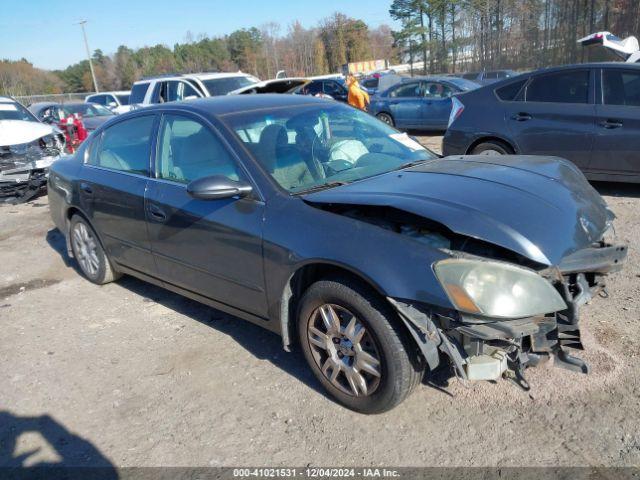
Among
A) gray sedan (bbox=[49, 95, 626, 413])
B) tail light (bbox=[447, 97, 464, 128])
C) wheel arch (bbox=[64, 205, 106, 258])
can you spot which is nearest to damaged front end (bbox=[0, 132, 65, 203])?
wheel arch (bbox=[64, 205, 106, 258])

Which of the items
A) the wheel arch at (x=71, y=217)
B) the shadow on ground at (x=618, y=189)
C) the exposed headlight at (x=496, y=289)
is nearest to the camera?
the exposed headlight at (x=496, y=289)

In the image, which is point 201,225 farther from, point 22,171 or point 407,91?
point 407,91

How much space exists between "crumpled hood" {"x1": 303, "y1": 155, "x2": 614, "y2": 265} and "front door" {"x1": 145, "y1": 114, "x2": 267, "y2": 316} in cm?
52

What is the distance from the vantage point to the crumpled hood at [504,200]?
248 centimetres

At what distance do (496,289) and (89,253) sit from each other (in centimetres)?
399

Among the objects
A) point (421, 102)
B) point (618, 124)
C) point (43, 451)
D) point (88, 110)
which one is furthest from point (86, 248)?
point (88, 110)

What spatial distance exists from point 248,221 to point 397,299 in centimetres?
109

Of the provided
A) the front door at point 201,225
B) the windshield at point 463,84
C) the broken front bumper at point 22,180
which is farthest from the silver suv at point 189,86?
the front door at point 201,225

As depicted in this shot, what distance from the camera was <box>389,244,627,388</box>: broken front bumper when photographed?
2.36 m

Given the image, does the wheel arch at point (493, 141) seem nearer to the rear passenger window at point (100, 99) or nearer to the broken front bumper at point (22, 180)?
the broken front bumper at point (22, 180)

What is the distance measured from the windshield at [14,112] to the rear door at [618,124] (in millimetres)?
10365

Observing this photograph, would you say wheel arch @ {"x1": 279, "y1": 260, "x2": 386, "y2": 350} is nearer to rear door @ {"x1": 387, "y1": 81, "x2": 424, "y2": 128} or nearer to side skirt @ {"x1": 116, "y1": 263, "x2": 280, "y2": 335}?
side skirt @ {"x1": 116, "y1": 263, "x2": 280, "y2": 335}

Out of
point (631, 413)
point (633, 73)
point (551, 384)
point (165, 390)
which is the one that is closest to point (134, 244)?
point (165, 390)

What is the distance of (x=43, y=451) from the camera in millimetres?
2816
